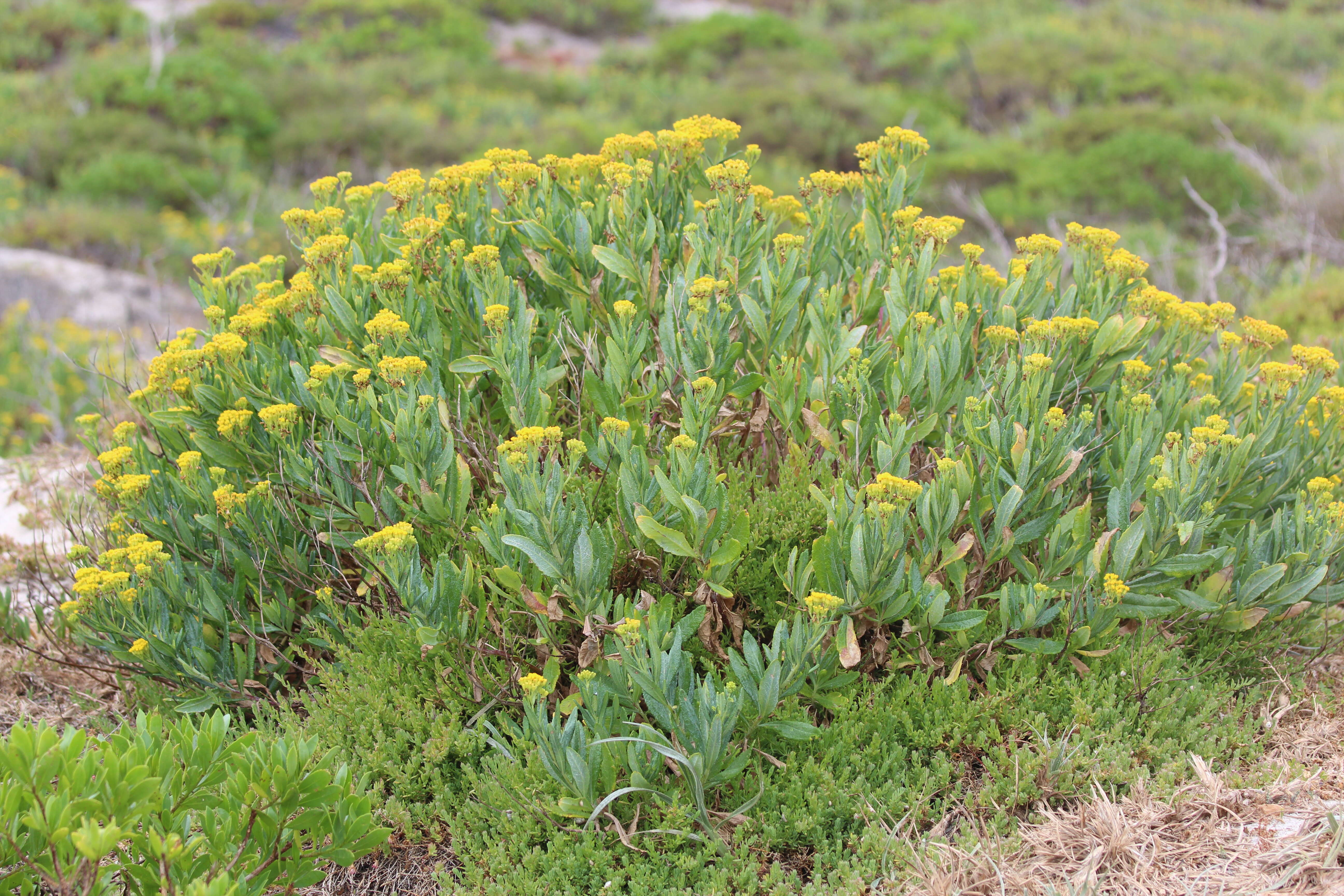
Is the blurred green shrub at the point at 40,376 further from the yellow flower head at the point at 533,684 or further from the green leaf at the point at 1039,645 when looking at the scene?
the green leaf at the point at 1039,645

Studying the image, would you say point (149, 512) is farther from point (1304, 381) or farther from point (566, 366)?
point (1304, 381)

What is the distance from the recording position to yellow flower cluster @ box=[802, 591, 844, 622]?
7.38 ft

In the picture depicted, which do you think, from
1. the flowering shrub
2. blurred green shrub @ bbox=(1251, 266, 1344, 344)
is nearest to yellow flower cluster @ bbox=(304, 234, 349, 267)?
the flowering shrub

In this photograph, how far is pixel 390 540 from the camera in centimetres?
A: 236

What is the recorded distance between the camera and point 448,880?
2.41m

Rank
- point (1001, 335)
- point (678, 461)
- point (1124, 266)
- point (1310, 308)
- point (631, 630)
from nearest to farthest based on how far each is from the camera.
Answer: point (631, 630) → point (678, 461) → point (1001, 335) → point (1124, 266) → point (1310, 308)

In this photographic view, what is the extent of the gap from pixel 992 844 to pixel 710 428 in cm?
137

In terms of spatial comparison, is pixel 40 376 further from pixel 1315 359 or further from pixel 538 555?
pixel 1315 359

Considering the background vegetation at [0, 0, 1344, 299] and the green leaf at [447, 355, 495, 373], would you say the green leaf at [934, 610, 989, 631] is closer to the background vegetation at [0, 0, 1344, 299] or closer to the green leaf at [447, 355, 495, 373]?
the green leaf at [447, 355, 495, 373]

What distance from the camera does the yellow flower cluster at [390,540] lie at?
236 cm

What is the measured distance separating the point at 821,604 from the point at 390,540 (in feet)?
3.34

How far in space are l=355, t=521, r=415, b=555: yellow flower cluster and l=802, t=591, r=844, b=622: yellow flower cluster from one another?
0.97 meters

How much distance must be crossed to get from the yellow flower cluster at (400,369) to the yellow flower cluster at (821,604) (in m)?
1.19

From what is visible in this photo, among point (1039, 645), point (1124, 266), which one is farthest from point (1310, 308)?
point (1039, 645)
